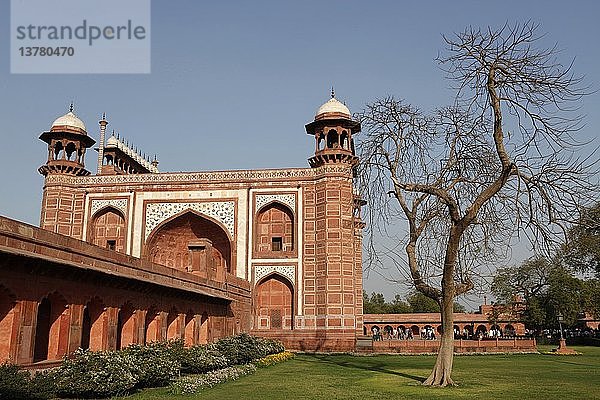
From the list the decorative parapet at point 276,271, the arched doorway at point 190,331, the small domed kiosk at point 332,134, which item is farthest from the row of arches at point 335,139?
the arched doorway at point 190,331

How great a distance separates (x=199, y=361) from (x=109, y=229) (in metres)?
14.5

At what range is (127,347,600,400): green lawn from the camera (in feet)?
34.1

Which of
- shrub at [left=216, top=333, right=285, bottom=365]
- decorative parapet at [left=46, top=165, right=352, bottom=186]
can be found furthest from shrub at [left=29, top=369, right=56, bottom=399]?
decorative parapet at [left=46, top=165, right=352, bottom=186]

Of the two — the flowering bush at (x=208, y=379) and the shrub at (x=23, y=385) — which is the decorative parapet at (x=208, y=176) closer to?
the flowering bush at (x=208, y=379)

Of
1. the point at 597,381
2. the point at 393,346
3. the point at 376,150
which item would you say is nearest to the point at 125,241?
the point at 393,346

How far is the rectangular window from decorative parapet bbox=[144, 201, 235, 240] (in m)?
1.64

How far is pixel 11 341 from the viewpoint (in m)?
9.64

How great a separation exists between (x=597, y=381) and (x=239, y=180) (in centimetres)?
1620

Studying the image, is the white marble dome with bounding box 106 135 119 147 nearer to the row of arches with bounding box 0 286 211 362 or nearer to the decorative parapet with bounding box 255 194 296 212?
the decorative parapet with bounding box 255 194 296 212

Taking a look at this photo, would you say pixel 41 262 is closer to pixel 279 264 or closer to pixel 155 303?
pixel 155 303

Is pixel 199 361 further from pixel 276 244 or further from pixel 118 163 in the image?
pixel 118 163

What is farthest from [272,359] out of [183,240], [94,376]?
[183,240]

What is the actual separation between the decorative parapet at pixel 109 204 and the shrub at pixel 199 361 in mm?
13056

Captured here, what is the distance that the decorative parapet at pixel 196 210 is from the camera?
25.6 metres
